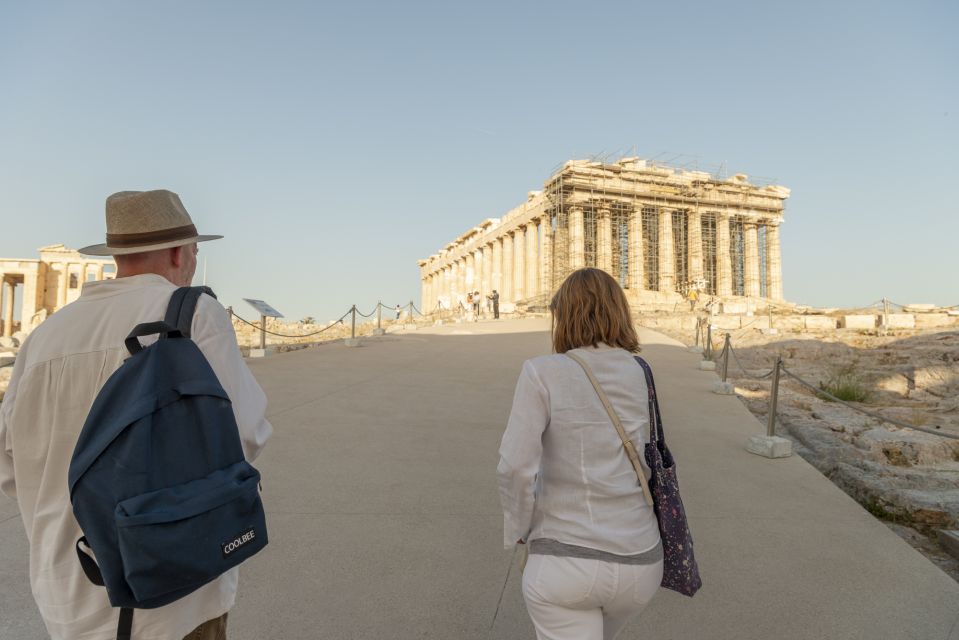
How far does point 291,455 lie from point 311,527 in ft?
5.36

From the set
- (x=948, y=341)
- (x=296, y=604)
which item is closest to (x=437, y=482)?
(x=296, y=604)

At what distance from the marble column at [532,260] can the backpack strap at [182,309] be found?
3862 centimetres

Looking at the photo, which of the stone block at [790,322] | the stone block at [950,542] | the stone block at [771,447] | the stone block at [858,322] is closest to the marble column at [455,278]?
the stone block at [790,322]

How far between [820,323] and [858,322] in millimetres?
1463

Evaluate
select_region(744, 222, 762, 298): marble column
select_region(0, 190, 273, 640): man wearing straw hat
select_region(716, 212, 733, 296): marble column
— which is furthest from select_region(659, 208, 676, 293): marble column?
select_region(0, 190, 273, 640): man wearing straw hat

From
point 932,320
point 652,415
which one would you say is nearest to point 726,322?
point 932,320

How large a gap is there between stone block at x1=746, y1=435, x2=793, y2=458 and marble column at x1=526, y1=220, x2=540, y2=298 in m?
33.9

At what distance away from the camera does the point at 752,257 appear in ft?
141

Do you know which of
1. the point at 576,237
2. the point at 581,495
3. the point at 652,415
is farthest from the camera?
the point at 576,237

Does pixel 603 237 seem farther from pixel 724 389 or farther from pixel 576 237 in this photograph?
pixel 724 389

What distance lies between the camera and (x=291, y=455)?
5684 mm

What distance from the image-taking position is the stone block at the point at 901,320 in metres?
23.8

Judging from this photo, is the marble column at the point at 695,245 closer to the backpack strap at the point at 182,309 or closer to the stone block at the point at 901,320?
the stone block at the point at 901,320

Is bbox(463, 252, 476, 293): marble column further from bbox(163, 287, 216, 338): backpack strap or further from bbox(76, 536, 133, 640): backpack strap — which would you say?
bbox(76, 536, 133, 640): backpack strap
